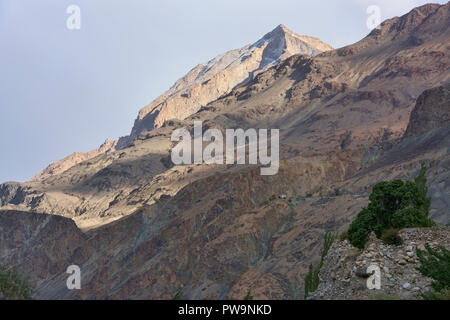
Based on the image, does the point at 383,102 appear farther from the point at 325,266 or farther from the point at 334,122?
the point at 325,266

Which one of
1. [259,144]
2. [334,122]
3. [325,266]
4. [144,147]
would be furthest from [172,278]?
[144,147]

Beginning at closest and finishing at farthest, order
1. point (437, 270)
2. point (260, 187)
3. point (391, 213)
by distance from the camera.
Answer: point (437, 270) → point (391, 213) → point (260, 187)

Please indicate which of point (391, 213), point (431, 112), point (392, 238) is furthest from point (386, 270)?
point (431, 112)

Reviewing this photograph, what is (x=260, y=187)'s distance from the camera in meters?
93.1

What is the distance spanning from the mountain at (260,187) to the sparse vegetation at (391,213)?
22.3m

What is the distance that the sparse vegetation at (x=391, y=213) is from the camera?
2095 cm

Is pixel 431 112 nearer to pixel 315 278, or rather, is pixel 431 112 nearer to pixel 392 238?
pixel 315 278

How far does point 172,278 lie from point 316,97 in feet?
349

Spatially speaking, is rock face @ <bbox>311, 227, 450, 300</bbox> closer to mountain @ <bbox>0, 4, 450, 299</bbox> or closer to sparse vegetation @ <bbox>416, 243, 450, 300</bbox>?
sparse vegetation @ <bbox>416, 243, 450, 300</bbox>

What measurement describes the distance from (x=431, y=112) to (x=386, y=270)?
8239cm

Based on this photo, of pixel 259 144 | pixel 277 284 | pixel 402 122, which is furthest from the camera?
pixel 259 144

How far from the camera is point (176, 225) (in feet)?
291

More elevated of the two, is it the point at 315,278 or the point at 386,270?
the point at 386,270

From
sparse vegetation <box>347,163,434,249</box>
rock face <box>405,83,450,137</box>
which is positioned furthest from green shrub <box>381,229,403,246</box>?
rock face <box>405,83,450,137</box>
